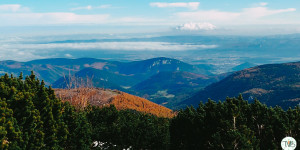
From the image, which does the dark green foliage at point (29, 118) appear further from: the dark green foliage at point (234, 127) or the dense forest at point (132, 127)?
the dark green foliage at point (234, 127)

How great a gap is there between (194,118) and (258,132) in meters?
8.70

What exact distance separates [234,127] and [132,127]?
1744 cm

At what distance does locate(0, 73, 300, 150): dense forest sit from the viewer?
27594mm

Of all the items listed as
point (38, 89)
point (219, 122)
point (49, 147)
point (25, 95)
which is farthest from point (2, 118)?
point (219, 122)

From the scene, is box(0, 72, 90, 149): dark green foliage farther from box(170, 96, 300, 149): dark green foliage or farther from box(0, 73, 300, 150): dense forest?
box(170, 96, 300, 149): dark green foliage

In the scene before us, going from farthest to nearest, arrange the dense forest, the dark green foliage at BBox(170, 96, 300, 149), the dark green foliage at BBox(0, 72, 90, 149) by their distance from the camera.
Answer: the dark green foliage at BBox(170, 96, 300, 149)
the dense forest
the dark green foliage at BBox(0, 72, 90, 149)

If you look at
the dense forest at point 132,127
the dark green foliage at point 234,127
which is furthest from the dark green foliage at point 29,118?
the dark green foliage at point 234,127

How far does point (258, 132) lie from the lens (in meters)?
35.6

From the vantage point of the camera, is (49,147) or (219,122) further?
(219,122)

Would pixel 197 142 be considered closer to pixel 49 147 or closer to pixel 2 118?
pixel 49 147

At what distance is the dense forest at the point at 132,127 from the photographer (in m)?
27.6

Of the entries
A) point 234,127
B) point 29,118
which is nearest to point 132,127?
point 234,127

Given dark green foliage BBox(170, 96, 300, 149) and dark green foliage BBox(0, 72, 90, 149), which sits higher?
dark green foliage BBox(0, 72, 90, 149)

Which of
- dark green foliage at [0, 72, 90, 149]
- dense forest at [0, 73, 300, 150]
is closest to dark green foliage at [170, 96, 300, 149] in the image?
dense forest at [0, 73, 300, 150]
